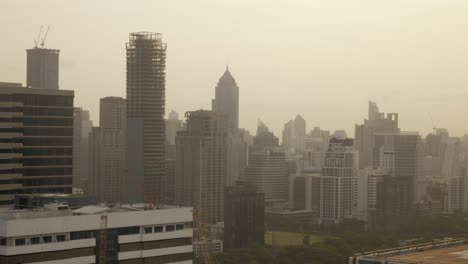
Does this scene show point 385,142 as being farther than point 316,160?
No

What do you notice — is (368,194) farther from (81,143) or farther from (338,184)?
(81,143)

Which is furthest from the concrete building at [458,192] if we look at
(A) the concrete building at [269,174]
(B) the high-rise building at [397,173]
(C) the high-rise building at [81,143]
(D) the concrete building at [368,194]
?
(C) the high-rise building at [81,143]

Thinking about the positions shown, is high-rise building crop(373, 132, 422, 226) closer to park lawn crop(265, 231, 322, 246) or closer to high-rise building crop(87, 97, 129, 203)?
park lawn crop(265, 231, 322, 246)

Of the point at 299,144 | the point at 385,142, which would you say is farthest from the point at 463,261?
the point at 299,144

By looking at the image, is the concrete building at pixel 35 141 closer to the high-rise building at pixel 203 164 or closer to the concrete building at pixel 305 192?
the high-rise building at pixel 203 164

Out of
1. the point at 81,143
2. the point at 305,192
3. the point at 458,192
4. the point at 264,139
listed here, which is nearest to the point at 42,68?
the point at 81,143

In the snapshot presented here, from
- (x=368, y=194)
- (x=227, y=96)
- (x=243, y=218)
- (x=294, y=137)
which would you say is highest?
(x=227, y=96)

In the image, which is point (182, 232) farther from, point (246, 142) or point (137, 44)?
point (246, 142)
